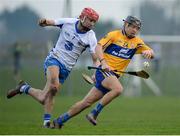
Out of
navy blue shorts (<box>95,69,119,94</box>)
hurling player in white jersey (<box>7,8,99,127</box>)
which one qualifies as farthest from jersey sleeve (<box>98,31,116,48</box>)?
navy blue shorts (<box>95,69,119,94</box>)

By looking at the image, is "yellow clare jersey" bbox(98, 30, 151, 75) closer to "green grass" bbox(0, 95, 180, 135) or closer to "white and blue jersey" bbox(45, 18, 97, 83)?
"white and blue jersey" bbox(45, 18, 97, 83)

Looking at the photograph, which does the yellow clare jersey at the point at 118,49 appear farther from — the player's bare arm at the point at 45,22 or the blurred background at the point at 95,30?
the blurred background at the point at 95,30

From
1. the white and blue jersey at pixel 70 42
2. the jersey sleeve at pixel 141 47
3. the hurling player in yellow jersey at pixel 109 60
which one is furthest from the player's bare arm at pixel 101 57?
the jersey sleeve at pixel 141 47

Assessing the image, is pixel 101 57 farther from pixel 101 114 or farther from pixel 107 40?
pixel 101 114

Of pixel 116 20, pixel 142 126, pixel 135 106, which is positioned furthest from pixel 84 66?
pixel 142 126

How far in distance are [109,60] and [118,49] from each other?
0.26 metres

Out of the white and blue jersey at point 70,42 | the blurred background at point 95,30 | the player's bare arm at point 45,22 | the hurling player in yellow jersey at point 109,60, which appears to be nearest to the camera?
the hurling player in yellow jersey at point 109,60

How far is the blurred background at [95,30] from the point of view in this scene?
3600cm

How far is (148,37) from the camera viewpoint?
36.9 metres

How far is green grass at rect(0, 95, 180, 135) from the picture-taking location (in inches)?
611

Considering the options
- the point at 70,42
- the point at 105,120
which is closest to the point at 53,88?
the point at 70,42

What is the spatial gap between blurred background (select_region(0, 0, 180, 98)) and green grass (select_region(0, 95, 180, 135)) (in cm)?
233

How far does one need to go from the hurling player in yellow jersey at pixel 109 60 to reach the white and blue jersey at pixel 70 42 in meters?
0.38

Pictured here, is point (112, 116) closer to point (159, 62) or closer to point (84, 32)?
point (84, 32)
